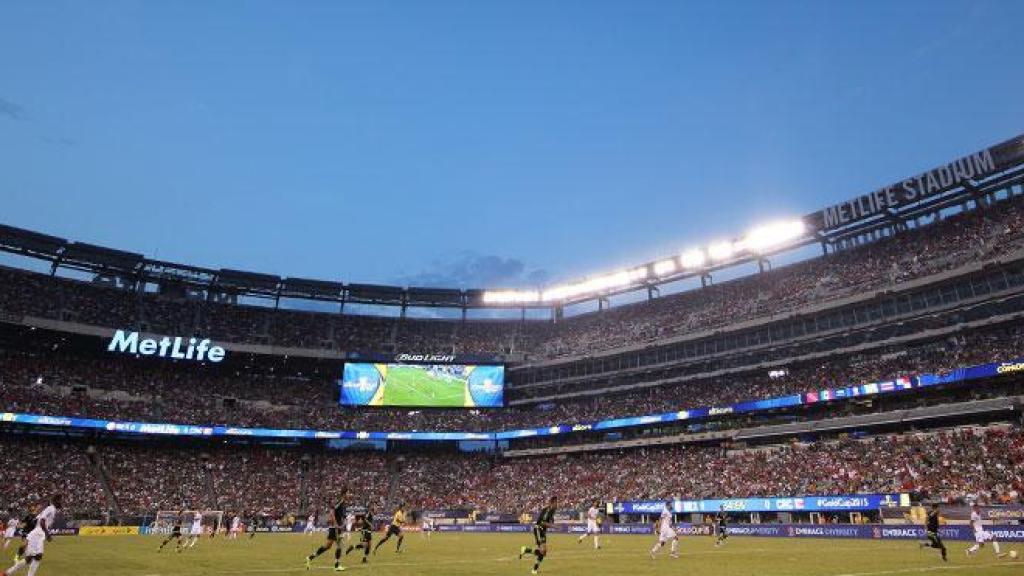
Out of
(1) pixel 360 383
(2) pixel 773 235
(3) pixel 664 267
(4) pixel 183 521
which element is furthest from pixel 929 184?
(4) pixel 183 521

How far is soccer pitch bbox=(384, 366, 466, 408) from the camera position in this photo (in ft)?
267

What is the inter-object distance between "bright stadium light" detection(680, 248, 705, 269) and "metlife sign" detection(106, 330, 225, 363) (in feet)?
179

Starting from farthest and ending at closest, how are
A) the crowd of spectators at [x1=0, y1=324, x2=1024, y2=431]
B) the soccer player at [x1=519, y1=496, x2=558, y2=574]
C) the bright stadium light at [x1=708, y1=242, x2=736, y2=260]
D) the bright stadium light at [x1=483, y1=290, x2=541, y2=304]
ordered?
the bright stadium light at [x1=483, y1=290, x2=541, y2=304]
the bright stadium light at [x1=708, y1=242, x2=736, y2=260]
the crowd of spectators at [x1=0, y1=324, x2=1024, y2=431]
the soccer player at [x1=519, y1=496, x2=558, y2=574]

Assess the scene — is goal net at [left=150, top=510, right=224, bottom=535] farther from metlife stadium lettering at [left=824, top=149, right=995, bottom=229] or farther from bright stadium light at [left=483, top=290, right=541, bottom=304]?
metlife stadium lettering at [left=824, top=149, right=995, bottom=229]

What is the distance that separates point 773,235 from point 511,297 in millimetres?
35133

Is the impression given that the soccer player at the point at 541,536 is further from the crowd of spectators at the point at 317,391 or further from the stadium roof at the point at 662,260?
the stadium roof at the point at 662,260

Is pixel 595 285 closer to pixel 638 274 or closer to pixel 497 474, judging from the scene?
pixel 638 274

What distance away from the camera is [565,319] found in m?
94.1

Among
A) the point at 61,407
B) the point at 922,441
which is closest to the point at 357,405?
the point at 61,407

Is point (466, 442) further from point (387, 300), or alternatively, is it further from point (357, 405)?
point (387, 300)

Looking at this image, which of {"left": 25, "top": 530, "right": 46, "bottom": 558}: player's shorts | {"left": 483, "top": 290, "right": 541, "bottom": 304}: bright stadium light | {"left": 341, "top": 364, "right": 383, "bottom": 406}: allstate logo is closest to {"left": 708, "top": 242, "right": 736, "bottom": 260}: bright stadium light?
{"left": 483, "top": 290, "right": 541, "bottom": 304}: bright stadium light

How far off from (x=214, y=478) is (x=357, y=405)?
17469 mm

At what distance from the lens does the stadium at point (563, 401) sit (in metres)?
48.3

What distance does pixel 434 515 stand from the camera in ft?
229
